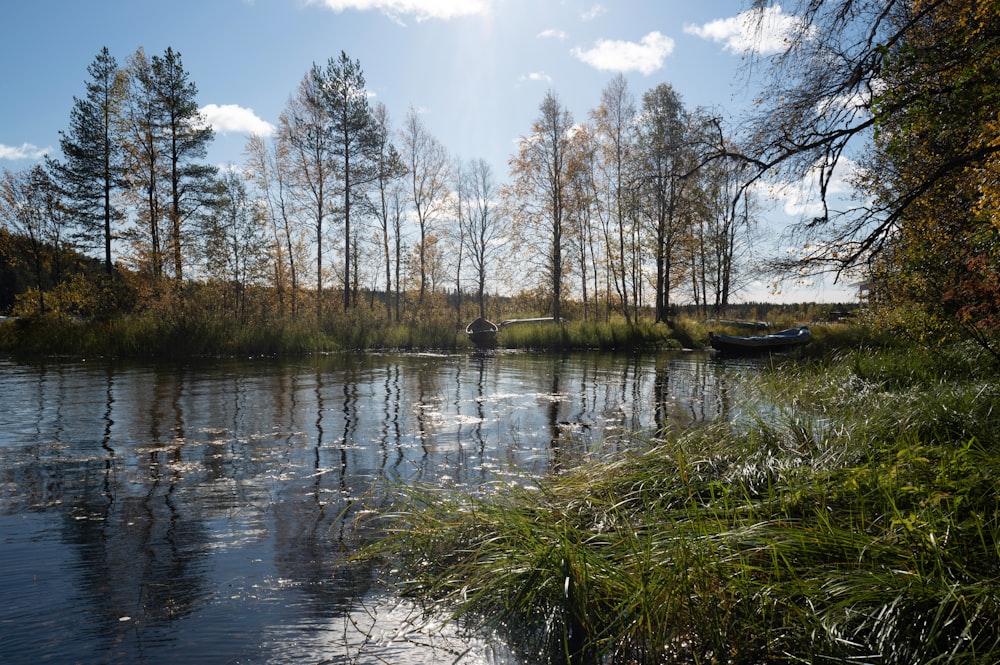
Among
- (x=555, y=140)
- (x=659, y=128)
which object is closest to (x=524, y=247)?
(x=555, y=140)

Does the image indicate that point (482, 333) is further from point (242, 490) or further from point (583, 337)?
point (242, 490)

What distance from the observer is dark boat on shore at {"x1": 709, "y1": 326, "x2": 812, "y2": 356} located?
22188mm

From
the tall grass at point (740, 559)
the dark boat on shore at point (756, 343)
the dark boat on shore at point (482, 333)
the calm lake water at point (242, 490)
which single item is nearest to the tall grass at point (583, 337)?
the dark boat on shore at point (482, 333)

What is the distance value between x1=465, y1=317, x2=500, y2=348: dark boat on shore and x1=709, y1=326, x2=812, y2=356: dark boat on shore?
8.97 m

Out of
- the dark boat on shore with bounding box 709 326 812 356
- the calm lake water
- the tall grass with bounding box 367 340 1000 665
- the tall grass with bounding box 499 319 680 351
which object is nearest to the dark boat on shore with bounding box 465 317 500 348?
the tall grass with bounding box 499 319 680 351

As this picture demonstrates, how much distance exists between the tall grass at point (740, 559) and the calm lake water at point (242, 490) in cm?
38

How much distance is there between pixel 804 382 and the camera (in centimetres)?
886

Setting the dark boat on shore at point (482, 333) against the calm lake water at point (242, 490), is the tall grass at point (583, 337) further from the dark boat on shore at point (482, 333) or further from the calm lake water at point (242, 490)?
the calm lake water at point (242, 490)

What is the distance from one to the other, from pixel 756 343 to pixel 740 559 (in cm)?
2119

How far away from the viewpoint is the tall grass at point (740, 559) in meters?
2.45

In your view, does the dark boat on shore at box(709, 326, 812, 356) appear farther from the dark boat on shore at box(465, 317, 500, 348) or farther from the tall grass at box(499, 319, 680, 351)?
the dark boat on shore at box(465, 317, 500, 348)

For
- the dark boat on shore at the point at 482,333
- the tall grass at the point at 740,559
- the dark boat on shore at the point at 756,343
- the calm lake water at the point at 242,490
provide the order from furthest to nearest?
the dark boat on shore at the point at 482,333 → the dark boat on shore at the point at 756,343 → the calm lake water at the point at 242,490 → the tall grass at the point at 740,559

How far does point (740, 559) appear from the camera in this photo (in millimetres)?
2863

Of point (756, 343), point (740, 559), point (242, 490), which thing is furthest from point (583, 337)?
point (740, 559)
